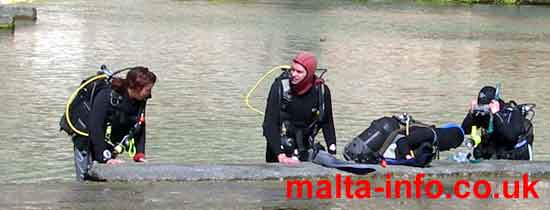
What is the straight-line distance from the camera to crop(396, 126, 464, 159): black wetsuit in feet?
25.8

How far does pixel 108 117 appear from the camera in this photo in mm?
7168

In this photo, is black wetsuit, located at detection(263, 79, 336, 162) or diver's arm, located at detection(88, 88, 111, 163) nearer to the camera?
diver's arm, located at detection(88, 88, 111, 163)

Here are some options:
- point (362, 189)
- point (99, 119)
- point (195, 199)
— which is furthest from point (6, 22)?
point (195, 199)

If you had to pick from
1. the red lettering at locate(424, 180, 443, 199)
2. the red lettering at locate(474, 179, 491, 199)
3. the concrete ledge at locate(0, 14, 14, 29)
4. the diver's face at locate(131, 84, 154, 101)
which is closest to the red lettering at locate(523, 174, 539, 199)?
the red lettering at locate(474, 179, 491, 199)

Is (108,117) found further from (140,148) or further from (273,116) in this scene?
(273,116)

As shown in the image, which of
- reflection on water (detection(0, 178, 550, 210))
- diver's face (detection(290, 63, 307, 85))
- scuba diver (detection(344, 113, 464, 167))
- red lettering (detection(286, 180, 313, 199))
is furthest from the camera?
scuba diver (detection(344, 113, 464, 167))

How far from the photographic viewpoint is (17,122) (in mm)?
13539

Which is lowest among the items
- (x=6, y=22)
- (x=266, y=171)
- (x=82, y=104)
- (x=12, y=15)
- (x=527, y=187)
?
(x=527, y=187)

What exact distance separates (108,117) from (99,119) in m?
0.14

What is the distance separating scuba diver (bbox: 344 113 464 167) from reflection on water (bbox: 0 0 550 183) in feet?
12.0

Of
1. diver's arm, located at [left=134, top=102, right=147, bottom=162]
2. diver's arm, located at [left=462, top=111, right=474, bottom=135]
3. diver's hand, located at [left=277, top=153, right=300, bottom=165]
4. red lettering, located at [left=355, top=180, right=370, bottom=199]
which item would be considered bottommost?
red lettering, located at [left=355, top=180, right=370, bottom=199]

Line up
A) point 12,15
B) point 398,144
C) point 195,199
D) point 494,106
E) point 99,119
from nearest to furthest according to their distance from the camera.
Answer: point 195,199, point 99,119, point 398,144, point 494,106, point 12,15

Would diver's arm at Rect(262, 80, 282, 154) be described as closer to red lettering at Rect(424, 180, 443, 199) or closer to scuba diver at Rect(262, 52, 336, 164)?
scuba diver at Rect(262, 52, 336, 164)

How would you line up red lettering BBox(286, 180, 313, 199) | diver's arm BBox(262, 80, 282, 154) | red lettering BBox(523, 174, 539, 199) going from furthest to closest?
diver's arm BBox(262, 80, 282, 154) < red lettering BBox(523, 174, 539, 199) < red lettering BBox(286, 180, 313, 199)
